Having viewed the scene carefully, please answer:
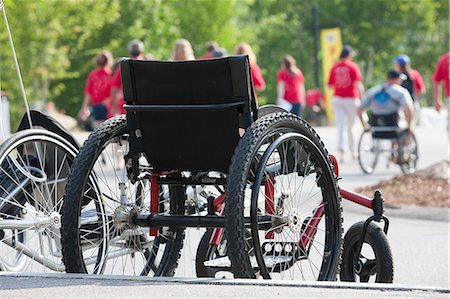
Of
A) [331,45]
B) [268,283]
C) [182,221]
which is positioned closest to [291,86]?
[182,221]

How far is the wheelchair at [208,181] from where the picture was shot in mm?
5965

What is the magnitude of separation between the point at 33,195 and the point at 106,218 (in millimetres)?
552

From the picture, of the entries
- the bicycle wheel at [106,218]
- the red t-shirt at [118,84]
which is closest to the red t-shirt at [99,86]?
the red t-shirt at [118,84]

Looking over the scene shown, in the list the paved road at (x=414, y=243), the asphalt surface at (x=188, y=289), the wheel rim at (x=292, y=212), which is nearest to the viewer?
the asphalt surface at (x=188, y=289)

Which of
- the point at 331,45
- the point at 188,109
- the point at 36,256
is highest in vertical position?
the point at 188,109

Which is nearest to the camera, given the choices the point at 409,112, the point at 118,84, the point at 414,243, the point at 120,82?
→ the point at 414,243

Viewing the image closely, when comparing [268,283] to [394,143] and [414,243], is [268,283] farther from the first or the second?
[394,143]

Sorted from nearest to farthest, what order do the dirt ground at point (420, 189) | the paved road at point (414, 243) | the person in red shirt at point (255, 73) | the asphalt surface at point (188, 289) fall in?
the asphalt surface at point (188, 289) → the paved road at point (414, 243) → the dirt ground at point (420, 189) → the person in red shirt at point (255, 73)

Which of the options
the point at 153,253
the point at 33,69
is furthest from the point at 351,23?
the point at 153,253

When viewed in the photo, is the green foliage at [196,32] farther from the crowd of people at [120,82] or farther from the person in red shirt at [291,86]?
the person in red shirt at [291,86]

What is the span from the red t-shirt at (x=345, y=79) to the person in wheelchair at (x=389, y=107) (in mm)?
858

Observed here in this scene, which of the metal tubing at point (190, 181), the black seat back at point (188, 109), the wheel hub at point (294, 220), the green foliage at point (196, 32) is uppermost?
the black seat back at point (188, 109)

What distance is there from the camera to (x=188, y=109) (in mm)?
6129

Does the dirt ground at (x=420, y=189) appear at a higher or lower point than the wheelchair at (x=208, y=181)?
lower
